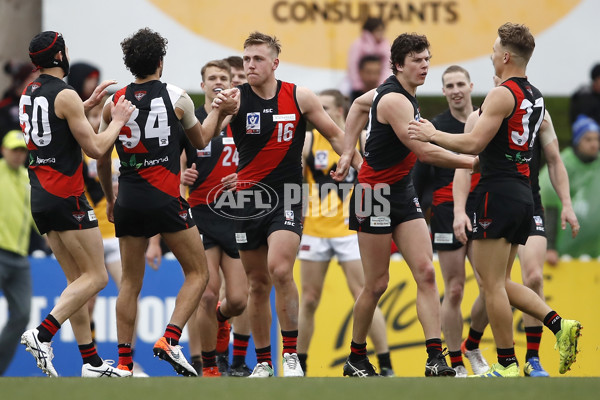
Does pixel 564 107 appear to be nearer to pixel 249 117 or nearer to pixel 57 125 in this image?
pixel 249 117

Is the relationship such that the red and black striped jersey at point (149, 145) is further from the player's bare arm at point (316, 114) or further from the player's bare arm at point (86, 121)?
the player's bare arm at point (316, 114)

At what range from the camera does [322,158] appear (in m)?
11.3

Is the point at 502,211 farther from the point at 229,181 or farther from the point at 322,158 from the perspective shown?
the point at 322,158

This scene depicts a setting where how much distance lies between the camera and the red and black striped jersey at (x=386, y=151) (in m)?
8.71

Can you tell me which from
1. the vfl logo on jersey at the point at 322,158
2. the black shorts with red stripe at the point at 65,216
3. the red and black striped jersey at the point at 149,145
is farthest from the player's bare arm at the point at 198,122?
the vfl logo on jersey at the point at 322,158

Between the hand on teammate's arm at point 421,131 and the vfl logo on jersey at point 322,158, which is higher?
the hand on teammate's arm at point 421,131

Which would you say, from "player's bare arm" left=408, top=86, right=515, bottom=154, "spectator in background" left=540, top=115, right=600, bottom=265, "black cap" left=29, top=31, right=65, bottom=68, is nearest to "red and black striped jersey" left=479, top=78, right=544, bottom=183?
"player's bare arm" left=408, top=86, right=515, bottom=154

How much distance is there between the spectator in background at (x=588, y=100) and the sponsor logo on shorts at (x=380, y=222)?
5.91m

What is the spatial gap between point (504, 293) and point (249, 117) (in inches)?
98.5

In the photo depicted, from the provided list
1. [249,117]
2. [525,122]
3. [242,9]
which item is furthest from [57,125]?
[242,9]

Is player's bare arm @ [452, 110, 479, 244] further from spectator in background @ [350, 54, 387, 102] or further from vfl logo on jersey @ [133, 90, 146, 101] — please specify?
spectator in background @ [350, 54, 387, 102]

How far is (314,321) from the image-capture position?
11.6 meters

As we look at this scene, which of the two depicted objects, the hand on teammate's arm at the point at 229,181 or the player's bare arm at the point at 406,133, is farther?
the hand on teammate's arm at the point at 229,181

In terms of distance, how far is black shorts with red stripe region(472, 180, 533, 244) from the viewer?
27.2ft
